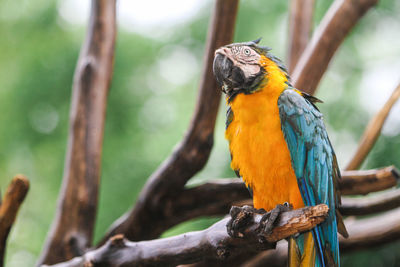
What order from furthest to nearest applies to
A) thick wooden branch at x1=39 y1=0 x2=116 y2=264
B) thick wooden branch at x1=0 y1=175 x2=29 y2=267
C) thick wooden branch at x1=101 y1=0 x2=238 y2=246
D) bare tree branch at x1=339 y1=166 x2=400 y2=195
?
thick wooden branch at x1=39 y1=0 x2=116 y2=264 → thick wooden branch at x1=101 y1=0 x2=238 y2=246 → bare tree branch at x1=339 y1=166 x2=400 y2=195 → thick wooden branch at x1=0 y1=175 x2=29 y2=267

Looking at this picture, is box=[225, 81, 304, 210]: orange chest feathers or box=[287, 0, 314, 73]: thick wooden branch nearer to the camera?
box=[225, 81, 304, 210]: orange chest feathers

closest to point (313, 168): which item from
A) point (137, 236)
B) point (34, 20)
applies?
point (137, 236)

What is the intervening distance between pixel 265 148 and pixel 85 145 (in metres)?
1.06

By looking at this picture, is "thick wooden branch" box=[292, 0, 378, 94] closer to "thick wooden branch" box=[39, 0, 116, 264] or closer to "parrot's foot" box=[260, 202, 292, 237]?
"thick wooden branch" box=[39, 0, 116, 264]

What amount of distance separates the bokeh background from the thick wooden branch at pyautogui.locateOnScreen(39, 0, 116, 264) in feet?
2.74

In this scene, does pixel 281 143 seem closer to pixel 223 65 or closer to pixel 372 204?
pixel 223 65

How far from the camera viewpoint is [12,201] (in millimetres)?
1520

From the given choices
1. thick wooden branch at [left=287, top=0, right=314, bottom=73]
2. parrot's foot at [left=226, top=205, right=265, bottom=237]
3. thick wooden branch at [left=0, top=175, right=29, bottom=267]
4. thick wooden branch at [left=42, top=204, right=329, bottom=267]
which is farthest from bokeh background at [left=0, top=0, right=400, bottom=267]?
parrot's foot at [left=226, top=205, right=265, bottom=237]

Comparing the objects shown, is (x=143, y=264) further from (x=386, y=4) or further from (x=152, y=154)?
(x=386, y=4)

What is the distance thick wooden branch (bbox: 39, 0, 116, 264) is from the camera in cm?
189

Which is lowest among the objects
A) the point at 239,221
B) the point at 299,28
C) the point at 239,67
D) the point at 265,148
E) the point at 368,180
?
the point at 368,180

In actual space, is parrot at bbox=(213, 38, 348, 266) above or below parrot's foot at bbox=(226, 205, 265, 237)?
above

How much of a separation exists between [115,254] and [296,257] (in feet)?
1.73

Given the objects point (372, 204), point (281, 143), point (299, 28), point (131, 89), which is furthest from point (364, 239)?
point (131, 89)
